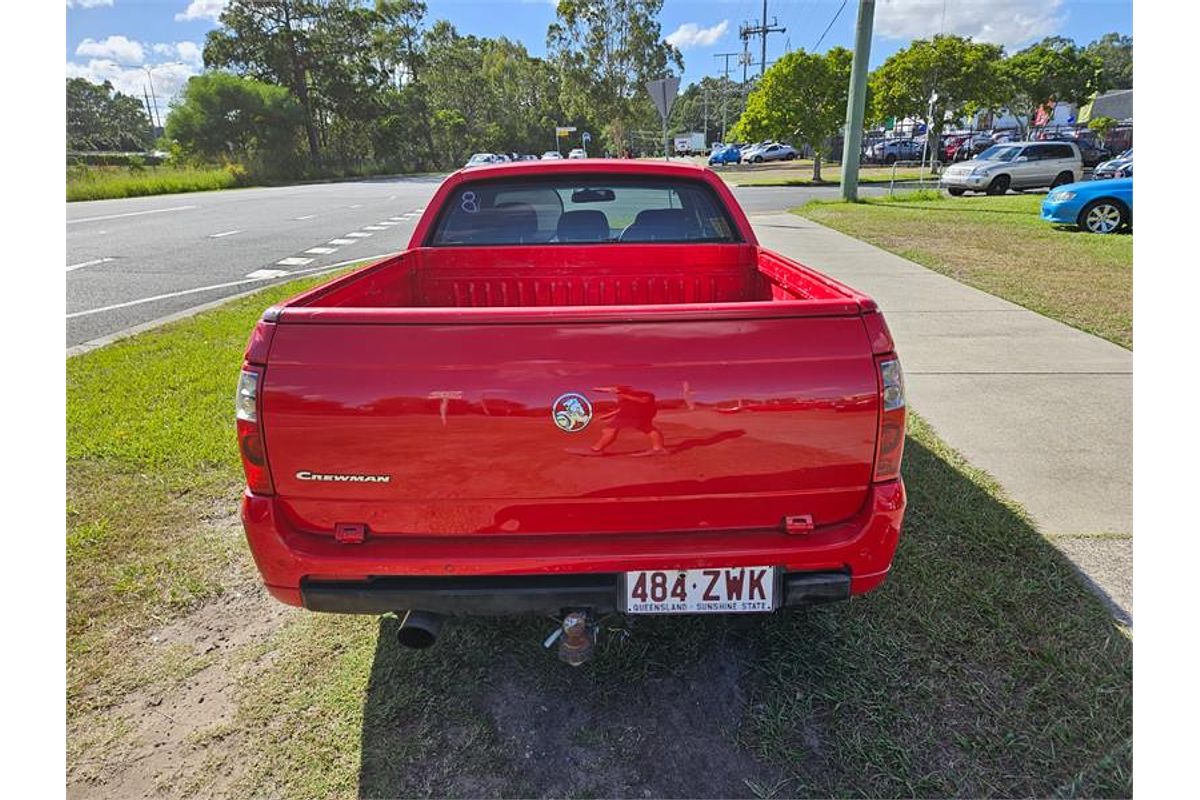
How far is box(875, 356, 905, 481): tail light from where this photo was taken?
1.84 m

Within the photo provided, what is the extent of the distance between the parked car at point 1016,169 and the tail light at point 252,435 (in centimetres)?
2482

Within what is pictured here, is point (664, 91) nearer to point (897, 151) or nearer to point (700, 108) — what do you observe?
point (897, 151)

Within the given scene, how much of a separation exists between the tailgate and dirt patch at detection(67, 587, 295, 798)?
3.25 feet

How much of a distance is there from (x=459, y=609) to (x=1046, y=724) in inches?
74.9

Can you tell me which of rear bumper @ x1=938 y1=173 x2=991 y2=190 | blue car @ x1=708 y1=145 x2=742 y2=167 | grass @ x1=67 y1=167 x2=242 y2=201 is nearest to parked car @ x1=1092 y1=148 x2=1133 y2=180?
rear bumper @ x1=938 y1=173 x2=991 y2=190

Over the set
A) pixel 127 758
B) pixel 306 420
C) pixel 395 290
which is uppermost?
pixel 395 290

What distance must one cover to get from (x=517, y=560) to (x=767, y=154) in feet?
179

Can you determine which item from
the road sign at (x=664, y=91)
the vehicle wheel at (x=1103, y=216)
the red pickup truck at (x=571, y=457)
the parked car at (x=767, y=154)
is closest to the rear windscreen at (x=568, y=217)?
the red pickup truck at (x=571, y=457)

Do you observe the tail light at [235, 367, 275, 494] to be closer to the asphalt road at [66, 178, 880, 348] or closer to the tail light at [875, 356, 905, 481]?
the tail light at [875, 356, 905, 481]

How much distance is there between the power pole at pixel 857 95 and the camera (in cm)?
1664

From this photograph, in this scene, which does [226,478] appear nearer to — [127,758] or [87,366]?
[127,758]

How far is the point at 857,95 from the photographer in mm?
17672

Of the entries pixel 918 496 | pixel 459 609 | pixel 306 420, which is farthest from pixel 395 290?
pixel 918 496

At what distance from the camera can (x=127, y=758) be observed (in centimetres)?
213
